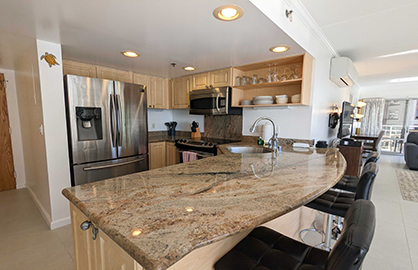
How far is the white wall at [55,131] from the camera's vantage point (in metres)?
2.09

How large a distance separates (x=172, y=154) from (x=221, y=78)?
1.62 m

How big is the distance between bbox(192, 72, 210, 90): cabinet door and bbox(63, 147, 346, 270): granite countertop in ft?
7.73

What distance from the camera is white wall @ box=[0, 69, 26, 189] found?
3305 mm

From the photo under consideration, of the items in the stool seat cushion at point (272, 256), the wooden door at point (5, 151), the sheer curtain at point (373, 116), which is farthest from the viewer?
the sheer curtain at point (373, 116)

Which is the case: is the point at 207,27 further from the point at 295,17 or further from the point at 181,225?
the point at 181,225

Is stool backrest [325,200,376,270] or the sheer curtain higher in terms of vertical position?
the sheer curtain

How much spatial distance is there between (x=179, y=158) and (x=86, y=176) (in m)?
1.45

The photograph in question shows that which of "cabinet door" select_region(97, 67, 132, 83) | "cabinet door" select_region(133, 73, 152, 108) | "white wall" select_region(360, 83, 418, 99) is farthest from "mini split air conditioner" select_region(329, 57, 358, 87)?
"white wall" select_region(360, 83, 418, 99)

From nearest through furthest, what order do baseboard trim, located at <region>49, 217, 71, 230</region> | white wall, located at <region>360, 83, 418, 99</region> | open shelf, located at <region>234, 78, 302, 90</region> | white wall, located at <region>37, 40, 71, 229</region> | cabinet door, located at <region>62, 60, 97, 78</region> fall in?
white wall, located at <region>37, 40, 71, 229</region> < baseboard trim, located at <region>49, 217, 71, 230</region> < open shelf, located at <region>234, 78, 302, 90</region> < cabinet door, located at <region>62, 60, 97, 78</region> < white wall, located at <region>360, 83, 418, 99</region>

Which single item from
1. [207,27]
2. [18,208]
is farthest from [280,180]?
[18,208]

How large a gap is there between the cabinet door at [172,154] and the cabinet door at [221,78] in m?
1.34

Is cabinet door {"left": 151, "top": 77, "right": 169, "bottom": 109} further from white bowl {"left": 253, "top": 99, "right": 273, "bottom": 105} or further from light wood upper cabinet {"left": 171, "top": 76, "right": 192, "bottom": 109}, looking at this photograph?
white bowl {"left": 253, "top": 99, "right": 273, "bottom": 105}

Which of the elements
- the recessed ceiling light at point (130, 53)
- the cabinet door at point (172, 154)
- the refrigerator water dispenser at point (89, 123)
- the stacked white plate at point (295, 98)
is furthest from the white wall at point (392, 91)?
the refrigerator water dispenser at point (89, 123)

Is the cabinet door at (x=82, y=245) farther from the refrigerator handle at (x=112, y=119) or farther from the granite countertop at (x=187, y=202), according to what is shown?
the refrigerator handle at (x=112, y=119)
